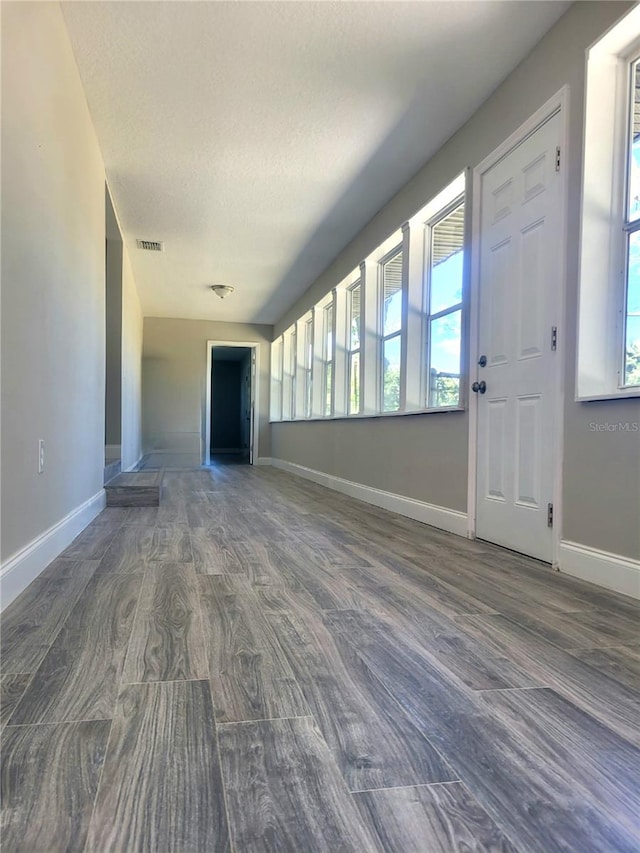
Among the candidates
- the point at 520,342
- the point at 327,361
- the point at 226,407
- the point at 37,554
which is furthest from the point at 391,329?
the point at 226,407

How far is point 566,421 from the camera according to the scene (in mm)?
2389

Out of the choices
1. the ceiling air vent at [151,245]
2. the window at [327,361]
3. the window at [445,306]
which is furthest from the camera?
the window at [327,361]

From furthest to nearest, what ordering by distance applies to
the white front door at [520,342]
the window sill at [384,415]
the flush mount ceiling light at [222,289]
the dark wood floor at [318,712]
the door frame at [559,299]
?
1. the flush mount ceiling light at [222,289]
2. the window sill at [384,415]
3. the white front door at [520,342]
4. the door frame at [559,299]
5. the dark wood floor at [318,712]

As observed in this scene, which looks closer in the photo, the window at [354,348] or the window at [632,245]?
the window at [632,245]

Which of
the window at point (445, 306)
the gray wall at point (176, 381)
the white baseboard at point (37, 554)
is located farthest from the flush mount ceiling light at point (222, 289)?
the white baseboard at point (37, 554)

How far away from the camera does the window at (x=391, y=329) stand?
4.54 meters

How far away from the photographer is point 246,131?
3.46m

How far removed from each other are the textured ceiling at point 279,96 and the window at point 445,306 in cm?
49

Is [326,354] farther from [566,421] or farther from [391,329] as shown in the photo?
[566,421]

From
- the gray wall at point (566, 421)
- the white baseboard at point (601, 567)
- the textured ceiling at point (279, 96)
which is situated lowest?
the white baseboard at point (601, 567)

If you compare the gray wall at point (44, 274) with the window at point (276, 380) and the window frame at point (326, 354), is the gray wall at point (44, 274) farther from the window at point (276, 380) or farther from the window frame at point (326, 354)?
the window at point (276, 380)

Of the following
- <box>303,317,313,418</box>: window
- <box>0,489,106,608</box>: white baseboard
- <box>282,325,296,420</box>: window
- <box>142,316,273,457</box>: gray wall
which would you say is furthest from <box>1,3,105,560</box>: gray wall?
<box>142,316,273,457</box>: gray wall

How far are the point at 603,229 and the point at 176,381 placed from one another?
7.61 meters

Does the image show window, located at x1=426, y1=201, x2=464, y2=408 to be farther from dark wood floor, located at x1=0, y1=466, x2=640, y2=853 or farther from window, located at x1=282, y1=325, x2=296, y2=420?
window, located at x1=282, y1=325, x2=296, y2=420
